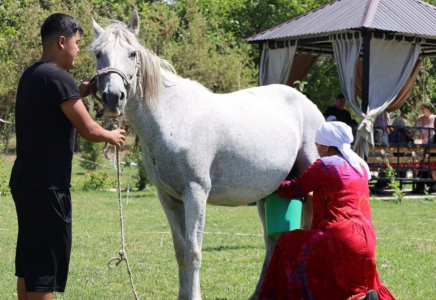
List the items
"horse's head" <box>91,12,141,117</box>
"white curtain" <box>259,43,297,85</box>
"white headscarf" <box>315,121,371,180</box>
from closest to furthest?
"horse's head" <box>91,12,141,117</box>, "white headscarf" <box>315,121,371,180</box>, "white curtain" <box>259,43,297,85</box>

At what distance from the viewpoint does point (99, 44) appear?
16.6 ft

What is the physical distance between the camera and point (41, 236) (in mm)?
4082

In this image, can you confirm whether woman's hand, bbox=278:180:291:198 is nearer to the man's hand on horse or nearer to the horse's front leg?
the horse's front leg

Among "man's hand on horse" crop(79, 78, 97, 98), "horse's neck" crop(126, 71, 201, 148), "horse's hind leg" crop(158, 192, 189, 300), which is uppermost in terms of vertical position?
"man's hand on horse" crop(79, 78, 97, 98)

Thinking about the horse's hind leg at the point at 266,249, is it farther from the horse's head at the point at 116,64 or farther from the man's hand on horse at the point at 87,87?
the man's hand on horse at the point at 87,87

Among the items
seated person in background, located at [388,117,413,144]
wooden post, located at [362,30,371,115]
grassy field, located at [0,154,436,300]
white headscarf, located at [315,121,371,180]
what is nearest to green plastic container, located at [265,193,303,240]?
grassy field, located at [0,154,436,300]

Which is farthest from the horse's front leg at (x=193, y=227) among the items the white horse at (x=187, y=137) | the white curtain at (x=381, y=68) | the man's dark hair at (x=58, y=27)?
the white curtain at (x=381, y=68)

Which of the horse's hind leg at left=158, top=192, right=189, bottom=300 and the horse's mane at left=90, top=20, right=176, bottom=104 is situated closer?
the horse's mane at left=90, top=20, right=176, bottom=104

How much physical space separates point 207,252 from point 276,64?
9499 millimetres

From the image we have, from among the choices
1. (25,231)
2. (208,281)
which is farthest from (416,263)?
(25,231)

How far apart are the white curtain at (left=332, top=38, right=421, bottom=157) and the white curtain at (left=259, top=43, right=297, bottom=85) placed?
1399 mm

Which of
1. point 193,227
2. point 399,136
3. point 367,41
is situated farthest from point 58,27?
point 399,136

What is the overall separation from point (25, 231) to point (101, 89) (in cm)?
119

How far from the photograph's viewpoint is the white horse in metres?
5.08
